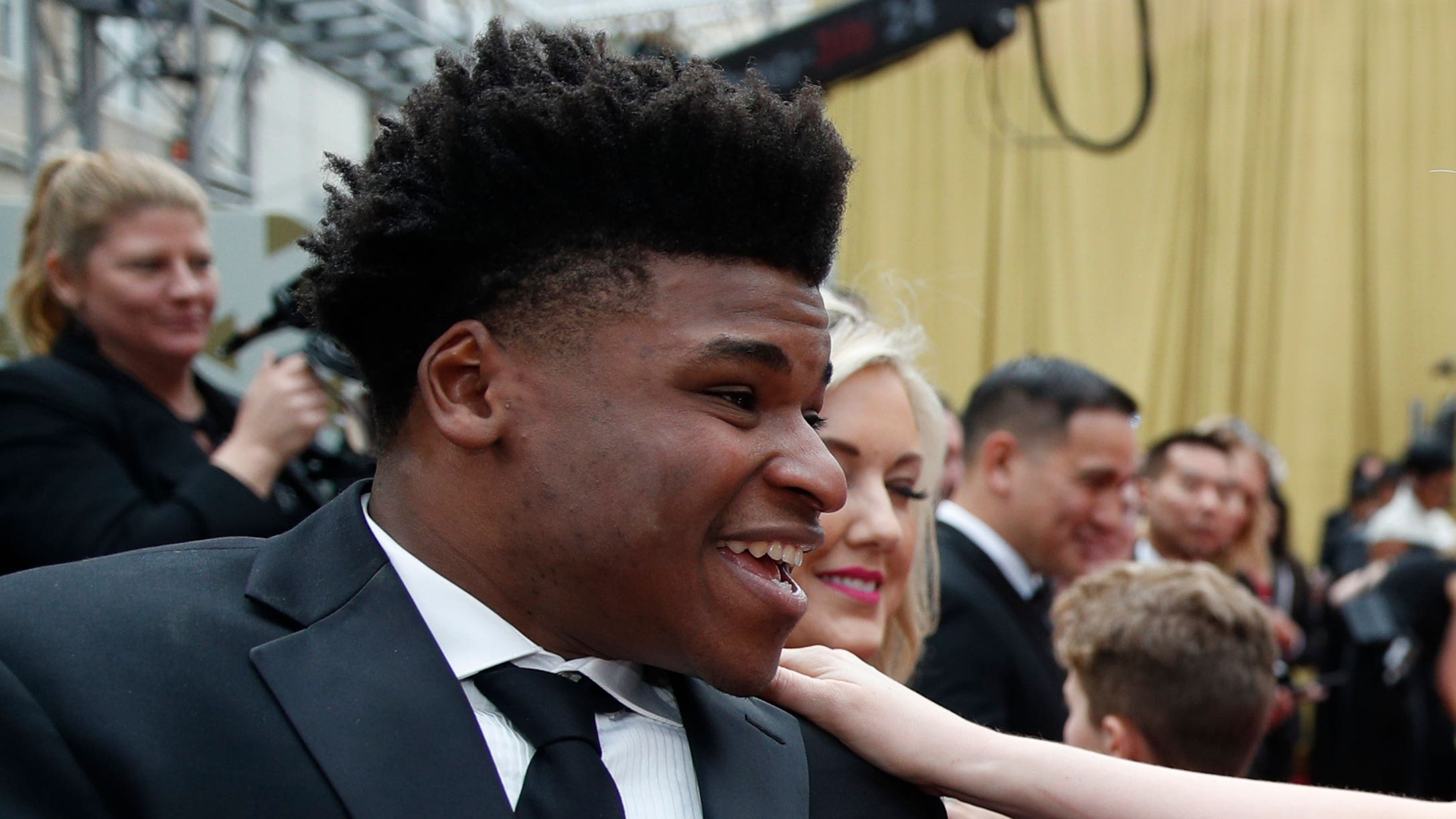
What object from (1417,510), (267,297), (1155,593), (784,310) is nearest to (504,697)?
(784,310)

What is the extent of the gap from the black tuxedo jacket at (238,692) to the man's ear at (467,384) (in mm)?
144

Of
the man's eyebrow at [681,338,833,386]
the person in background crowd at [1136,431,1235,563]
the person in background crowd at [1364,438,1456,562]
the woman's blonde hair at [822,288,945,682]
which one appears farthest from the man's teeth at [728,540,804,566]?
the person in background crowd at [1364,438,1456,562]

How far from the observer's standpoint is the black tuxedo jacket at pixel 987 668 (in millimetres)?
2756

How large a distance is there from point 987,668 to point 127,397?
5.65 ft

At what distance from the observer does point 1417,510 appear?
6.59 metres

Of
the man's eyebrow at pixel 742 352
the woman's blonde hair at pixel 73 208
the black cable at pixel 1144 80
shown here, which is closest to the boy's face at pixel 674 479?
the man's eyebrow at pixel 742 352

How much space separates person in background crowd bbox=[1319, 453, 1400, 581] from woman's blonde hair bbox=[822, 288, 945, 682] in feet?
17.1

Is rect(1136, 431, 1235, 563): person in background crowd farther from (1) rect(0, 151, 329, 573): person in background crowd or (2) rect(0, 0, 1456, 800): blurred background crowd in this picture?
(1) rect(0, 151, 329, 573): person in background crowd

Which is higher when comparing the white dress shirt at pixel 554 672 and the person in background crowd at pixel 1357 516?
the white dress shirt at pixel 554 672

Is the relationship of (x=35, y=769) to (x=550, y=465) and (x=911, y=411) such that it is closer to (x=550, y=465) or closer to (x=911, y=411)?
(x=550, y=465)

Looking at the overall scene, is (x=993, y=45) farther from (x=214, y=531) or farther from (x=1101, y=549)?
(x=214, y=531)

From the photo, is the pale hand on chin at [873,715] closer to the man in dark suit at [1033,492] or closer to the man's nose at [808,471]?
the man's nose at [808,471]

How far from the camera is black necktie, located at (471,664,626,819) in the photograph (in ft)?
3.91

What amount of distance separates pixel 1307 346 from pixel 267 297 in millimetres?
9483
